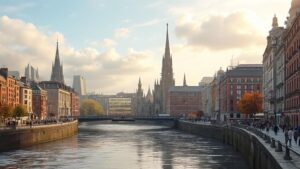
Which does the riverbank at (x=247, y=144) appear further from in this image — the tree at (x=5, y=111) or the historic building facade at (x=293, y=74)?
the tree at (x=5, y=111)

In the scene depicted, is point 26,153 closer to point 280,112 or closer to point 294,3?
point 280,112

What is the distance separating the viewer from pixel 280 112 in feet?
330

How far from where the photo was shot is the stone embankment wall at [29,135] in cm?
8025

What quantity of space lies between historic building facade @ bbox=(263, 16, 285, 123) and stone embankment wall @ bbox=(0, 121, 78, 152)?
44.5 meters

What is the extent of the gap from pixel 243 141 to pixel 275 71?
45.6m

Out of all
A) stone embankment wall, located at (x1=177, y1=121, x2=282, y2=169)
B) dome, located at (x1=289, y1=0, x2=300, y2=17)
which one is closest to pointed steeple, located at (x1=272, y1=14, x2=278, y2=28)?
dome, located at (x1=289, y1=0, x2=300, y2=17)

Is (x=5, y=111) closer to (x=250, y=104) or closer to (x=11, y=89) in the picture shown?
(x=11, y=89)

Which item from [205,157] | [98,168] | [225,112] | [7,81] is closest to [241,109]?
[225,112]

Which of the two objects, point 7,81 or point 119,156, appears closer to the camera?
point 119,156

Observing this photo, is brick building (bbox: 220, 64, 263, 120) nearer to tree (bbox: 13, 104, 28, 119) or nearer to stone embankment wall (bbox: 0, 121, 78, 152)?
tree (bbox: 13, 104, 28, 119)

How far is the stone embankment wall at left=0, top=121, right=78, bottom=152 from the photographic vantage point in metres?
80.2

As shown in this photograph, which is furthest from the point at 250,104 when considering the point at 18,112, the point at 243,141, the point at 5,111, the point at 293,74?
the point at 243,141

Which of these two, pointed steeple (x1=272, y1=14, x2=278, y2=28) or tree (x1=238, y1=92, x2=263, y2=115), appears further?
tree (x1=238, y1=92, x2=263, y2=115)

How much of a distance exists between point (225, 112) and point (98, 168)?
136517 mm
